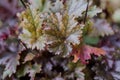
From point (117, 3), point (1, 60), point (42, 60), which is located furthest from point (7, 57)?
point (117, 3)

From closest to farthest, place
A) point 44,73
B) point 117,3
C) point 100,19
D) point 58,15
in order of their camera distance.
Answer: point 58,15 → point 44,73 → point 100,19 → point 117,3

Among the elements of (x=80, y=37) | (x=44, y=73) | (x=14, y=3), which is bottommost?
(x=44, y=73)

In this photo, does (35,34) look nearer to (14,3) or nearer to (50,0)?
(50,0)

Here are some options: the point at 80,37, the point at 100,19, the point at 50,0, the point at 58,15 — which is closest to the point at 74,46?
the point at 80,37

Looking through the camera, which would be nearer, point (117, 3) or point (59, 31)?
point (59, 31)

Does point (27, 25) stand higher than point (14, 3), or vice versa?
point (14, 3)

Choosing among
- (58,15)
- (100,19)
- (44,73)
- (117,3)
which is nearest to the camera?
(58,15)

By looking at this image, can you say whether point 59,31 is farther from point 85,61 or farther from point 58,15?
point 85,61
